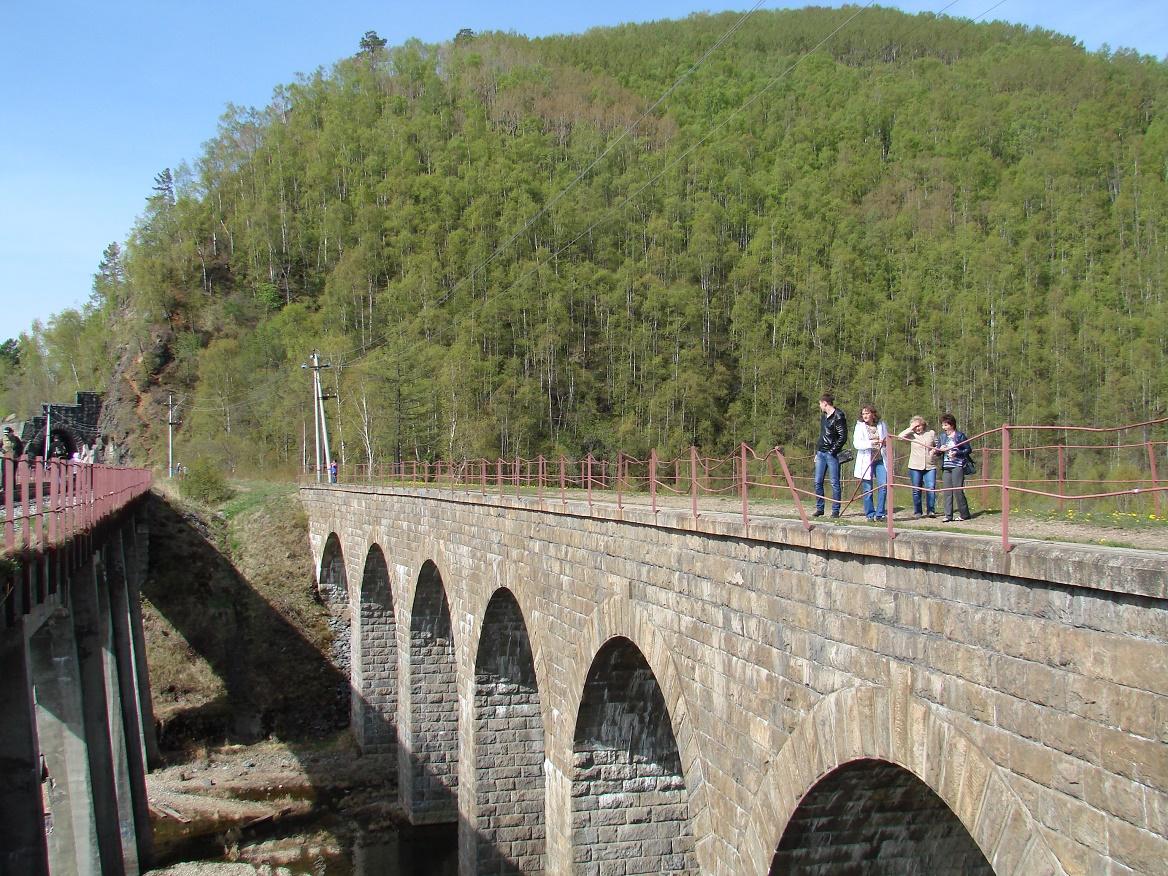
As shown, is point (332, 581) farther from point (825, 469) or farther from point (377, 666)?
point (825, 469)

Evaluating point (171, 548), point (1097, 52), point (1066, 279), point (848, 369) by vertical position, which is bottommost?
point (171, 548)

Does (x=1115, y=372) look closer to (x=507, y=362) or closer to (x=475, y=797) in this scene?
(x=507, y=362)

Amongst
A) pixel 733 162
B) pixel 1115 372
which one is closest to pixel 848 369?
pixel 1115 372

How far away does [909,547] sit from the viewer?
4984 mm

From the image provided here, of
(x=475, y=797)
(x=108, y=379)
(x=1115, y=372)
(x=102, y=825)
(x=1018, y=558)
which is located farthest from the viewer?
(x=108, y=379)

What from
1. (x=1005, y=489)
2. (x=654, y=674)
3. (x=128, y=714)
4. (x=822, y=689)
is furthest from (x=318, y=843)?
(x=1005, y=489)

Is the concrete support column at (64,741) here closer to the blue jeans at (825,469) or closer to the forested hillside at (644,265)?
the blue jeans at (825,469)

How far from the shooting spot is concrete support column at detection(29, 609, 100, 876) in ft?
38.3

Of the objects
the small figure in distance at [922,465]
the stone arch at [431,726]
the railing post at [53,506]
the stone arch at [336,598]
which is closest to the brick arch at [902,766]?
the small figure in distance at [922,465]

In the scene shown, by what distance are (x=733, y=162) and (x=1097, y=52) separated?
33026 mm

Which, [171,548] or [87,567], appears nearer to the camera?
[87,567]

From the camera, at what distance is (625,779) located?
1120 cm

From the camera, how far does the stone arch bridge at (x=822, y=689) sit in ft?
12.8

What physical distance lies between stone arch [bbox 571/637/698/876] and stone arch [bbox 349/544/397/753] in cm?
1360
